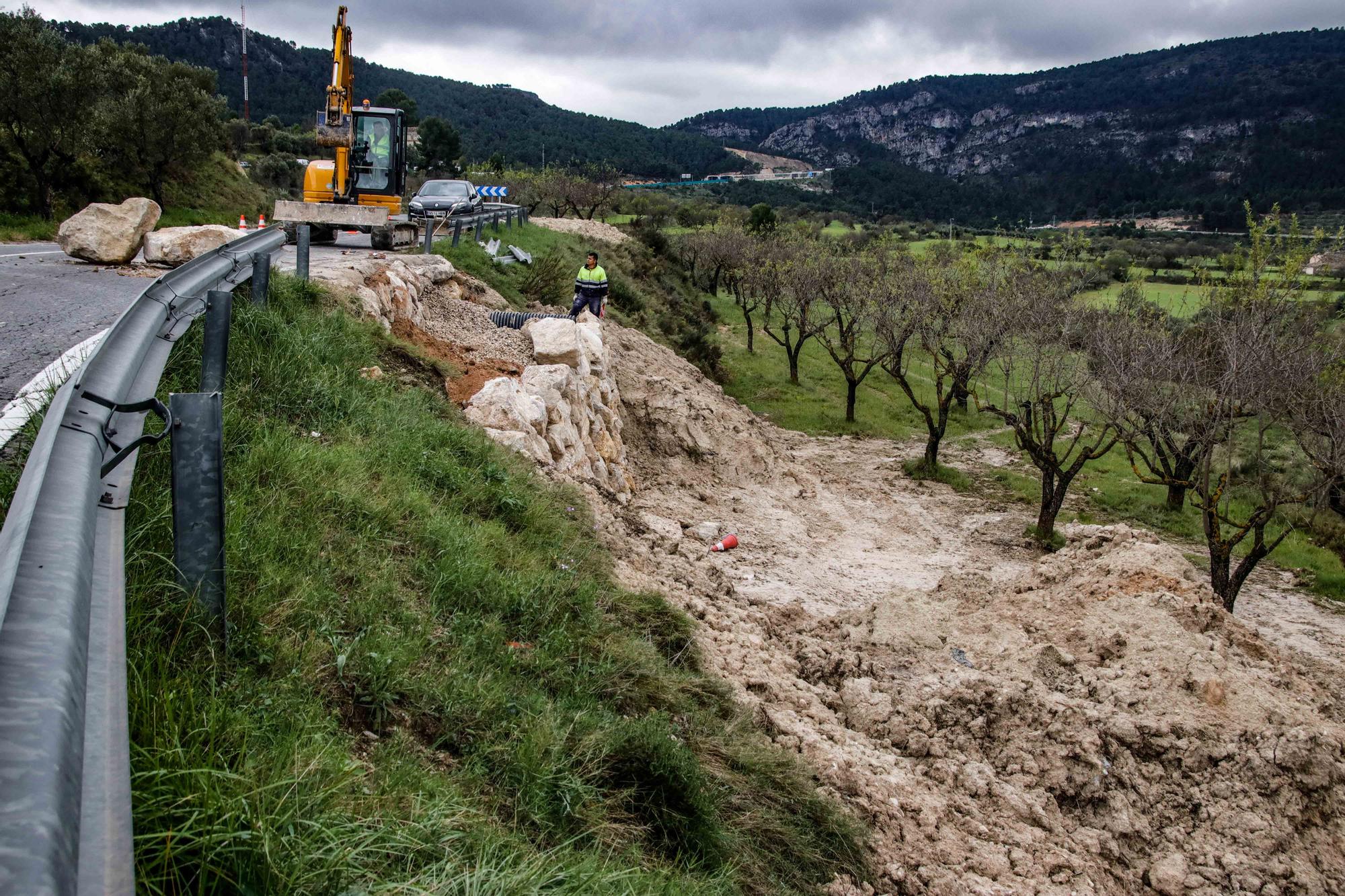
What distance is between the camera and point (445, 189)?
2725 centimetres

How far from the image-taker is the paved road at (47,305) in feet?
18.6

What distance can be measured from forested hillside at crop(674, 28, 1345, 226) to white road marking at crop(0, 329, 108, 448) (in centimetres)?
11412

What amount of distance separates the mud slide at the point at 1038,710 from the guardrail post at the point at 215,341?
3.54 meters

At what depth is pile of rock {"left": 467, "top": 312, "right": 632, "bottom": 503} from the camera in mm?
8977

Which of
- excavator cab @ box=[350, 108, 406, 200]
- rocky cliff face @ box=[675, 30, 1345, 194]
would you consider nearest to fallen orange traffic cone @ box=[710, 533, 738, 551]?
excavator cab @ box=[350, 108, 406, 200]

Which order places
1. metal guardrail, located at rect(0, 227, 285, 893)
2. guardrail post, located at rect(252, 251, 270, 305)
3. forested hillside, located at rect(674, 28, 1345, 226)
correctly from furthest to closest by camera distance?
forested hillside, located at rect(674, 28, 1345, 226) → guardrail post, located at rect(252, 251, 270, 305) → metal guardrail, located at rect(0, 227, 285, 893)

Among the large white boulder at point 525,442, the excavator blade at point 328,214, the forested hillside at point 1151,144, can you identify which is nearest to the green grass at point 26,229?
the excavator blade at point 328,214

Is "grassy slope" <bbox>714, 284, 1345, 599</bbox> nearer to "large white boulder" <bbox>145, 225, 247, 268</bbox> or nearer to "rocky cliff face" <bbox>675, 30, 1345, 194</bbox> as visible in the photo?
"large white boulder" <bbox>145, 225, 247, 268</bbox>

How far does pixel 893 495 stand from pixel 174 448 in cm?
1704

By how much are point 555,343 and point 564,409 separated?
168 cm

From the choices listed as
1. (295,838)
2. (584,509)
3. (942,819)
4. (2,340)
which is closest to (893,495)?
(584,509)

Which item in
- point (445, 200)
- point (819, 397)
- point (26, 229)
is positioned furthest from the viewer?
point (819, 397)

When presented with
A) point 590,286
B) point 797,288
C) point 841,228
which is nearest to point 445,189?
point 797,288

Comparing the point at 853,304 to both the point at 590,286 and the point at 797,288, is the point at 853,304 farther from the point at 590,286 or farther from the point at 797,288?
the point at 590,286
